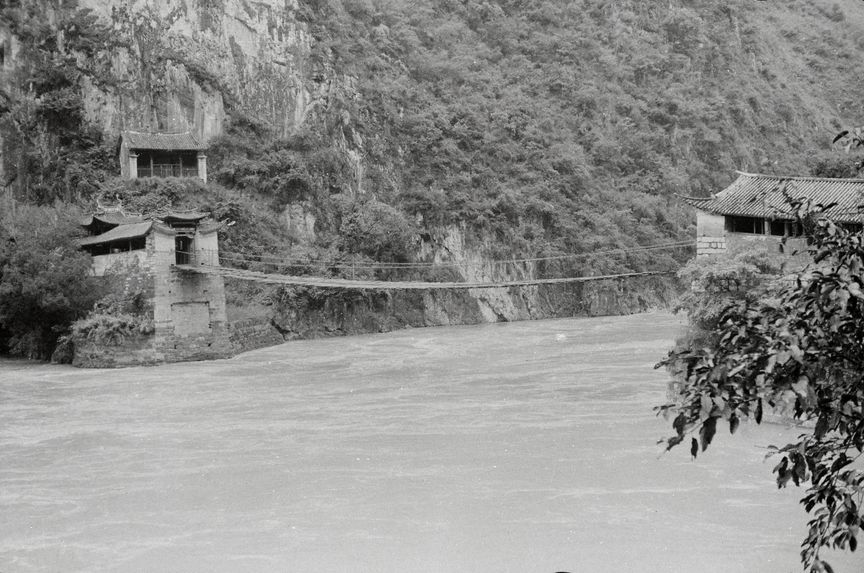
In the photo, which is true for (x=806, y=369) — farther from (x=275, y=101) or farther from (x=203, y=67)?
(x=275, y=101)

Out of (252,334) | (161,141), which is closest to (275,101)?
(161,141)

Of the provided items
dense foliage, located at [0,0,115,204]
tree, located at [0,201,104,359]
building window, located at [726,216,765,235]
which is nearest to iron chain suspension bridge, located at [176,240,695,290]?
tree, located at [0,201,104,359]

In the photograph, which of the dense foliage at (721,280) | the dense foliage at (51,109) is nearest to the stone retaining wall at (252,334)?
the dense foliage at (51,109)

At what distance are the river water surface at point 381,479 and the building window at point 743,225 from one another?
2920 mm

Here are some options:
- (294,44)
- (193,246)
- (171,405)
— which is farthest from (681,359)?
(294,44)

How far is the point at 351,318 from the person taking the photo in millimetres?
26547

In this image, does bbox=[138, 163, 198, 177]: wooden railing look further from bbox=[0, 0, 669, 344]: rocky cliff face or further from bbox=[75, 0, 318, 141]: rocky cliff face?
bbox=[75, 0, 318, 141]: rocky cliff face

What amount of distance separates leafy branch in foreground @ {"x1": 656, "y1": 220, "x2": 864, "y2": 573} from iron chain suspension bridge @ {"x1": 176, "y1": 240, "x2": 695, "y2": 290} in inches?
641

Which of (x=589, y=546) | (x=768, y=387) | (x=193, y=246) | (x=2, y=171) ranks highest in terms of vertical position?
(x=2, y=171)

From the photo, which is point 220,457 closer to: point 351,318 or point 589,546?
point 589,546

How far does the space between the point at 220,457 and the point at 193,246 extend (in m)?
9.86

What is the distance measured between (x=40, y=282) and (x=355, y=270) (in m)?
8.91

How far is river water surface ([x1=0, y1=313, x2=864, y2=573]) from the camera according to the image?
8367 millimetres

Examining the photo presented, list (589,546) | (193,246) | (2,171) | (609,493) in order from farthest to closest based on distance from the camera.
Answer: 1. (2,171)
2. (193,246)
3. (609,493)
4. (589,546)
